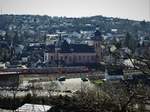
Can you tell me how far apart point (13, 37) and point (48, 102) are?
3028cm

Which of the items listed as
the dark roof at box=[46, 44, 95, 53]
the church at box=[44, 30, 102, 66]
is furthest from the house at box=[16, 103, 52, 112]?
the dark roof at box=[46, 44, 95, 53]

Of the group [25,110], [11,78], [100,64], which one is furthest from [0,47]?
[25,110]

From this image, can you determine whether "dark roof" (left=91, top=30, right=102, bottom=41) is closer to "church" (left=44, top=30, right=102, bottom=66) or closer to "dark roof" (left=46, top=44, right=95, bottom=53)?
"church" (left=44, top=30, right=102, bottom=66)

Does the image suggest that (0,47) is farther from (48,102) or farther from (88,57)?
(48,102)

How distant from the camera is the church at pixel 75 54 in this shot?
3047cm

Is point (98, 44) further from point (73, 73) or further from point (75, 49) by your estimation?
point (73, 73)

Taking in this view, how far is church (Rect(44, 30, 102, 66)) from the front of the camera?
30.5 metres

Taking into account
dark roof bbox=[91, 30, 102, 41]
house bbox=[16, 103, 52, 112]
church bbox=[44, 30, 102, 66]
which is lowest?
church bbox=[44, 30, 102, 66]

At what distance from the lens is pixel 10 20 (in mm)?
64438


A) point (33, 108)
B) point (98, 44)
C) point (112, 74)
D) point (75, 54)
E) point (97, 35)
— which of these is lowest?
point (75, 54)

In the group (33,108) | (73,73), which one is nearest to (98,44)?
(73,73)

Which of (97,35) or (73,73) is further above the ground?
(97,35)

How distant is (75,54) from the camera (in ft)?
101

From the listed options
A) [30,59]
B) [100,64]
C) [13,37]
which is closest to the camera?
[100,64]
